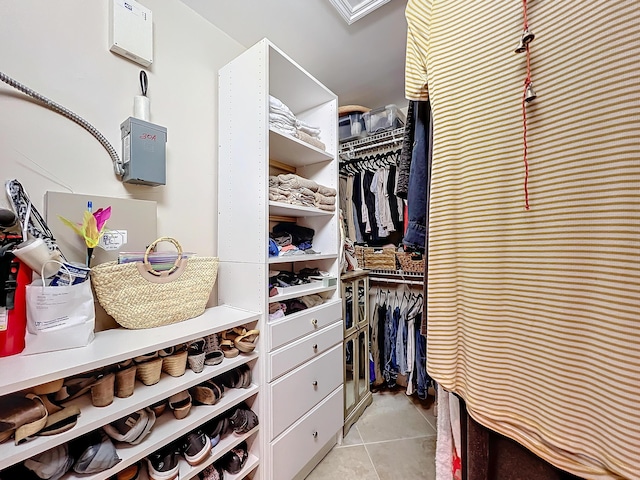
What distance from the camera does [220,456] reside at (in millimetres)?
936

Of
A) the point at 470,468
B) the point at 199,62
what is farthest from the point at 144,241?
the point at 470,468

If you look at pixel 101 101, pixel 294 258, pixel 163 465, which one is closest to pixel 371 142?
pixel 294 258

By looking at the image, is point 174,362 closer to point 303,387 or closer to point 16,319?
point 16,319

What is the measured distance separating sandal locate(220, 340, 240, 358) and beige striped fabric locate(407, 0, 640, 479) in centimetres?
79

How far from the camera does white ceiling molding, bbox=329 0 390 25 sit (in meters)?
1.25

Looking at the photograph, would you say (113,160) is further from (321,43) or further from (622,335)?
(622,335)

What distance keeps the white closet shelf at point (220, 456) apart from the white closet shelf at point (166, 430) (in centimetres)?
13

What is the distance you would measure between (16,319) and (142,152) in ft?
2.15

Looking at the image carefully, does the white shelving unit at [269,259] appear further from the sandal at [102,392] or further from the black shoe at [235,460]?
the sandal at [102,392]

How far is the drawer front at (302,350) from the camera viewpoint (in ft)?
3.61

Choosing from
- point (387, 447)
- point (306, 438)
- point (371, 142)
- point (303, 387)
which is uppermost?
point (371, 142)

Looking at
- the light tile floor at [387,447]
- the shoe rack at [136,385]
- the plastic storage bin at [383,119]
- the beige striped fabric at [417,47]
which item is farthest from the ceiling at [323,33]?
the light tile floor at [387,447]

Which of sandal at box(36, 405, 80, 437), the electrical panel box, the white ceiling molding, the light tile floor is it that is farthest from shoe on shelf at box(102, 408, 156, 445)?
the white ceiling molding

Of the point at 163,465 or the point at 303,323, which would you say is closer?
the point at 163,465
